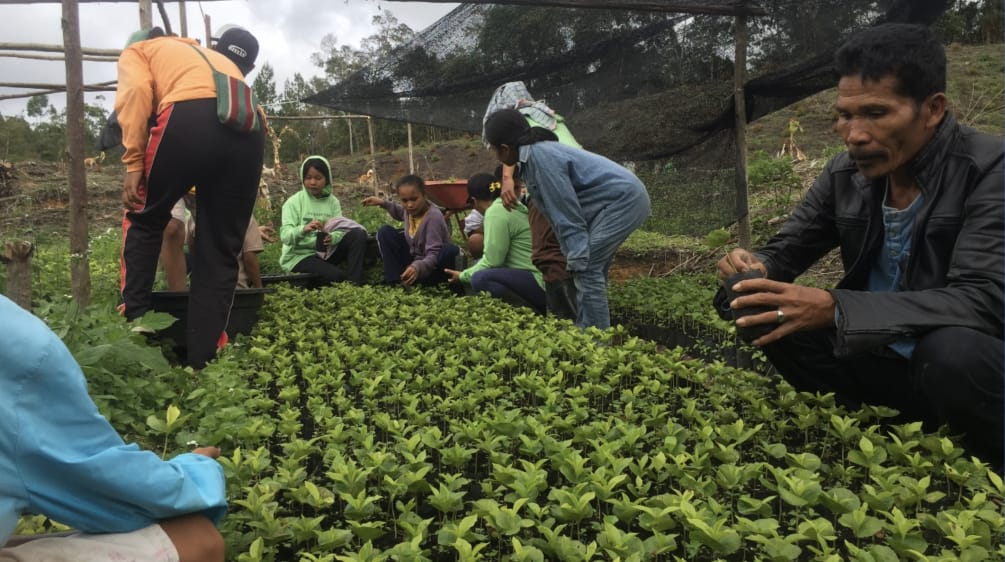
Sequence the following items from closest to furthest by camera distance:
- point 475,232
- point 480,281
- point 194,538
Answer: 1. point 194,538
2. point 480,281
3. point 475,232

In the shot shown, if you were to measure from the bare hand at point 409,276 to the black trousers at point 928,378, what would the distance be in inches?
152

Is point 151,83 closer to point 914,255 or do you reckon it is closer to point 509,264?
point 509,264

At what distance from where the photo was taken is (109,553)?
1220mm

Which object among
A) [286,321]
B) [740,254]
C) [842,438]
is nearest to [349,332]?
[286,321]

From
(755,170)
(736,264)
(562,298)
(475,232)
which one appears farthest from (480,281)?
(755,170)

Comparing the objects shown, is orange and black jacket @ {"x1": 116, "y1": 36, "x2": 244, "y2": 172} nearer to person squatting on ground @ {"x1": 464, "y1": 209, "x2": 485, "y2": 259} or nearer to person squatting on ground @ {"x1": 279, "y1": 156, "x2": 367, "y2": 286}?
person squatting on ground @ {"x1": 279, "y1": 156, "x2": 367, "y2": 286}

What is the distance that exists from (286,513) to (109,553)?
877mm

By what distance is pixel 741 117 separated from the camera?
5148mm

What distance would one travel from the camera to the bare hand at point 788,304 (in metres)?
1.99

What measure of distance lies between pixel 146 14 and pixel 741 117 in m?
4.21

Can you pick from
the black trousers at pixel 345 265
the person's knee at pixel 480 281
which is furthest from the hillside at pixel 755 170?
the person's knee at pixel 480 281

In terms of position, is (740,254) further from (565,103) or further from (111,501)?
(565,103)

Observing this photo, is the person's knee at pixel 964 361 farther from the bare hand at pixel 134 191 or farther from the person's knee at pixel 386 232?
the person's knee at pixel 386 232

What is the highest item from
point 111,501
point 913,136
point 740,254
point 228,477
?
point 913,136
